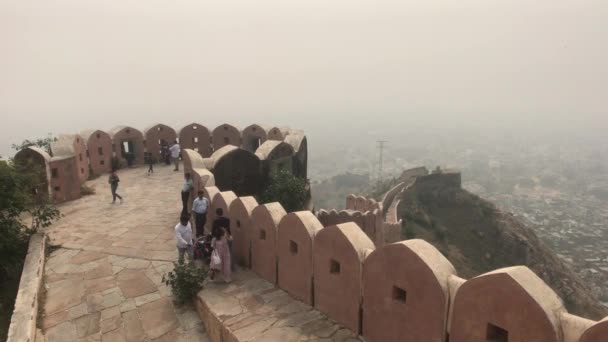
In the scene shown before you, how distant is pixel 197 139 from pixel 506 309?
14520mm

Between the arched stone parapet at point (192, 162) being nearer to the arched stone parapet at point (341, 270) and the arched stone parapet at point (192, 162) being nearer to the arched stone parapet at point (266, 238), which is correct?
the arched stone parapet at point (266, 238)

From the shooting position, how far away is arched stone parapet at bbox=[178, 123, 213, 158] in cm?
1675

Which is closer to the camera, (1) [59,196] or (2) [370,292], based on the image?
(2) [370,292]

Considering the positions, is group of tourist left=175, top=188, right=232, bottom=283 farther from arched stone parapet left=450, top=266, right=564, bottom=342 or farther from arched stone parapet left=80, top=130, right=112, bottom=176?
arched stone parapet left=80, top=130, right=112, bottom=176

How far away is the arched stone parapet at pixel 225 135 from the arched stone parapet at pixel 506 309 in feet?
44.4

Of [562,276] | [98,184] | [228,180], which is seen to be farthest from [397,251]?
[562,276]

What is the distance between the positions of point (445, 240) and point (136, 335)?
27.6 meters

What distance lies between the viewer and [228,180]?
36.6ft

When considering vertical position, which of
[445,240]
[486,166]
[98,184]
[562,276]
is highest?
[98,184]

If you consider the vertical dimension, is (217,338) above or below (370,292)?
below

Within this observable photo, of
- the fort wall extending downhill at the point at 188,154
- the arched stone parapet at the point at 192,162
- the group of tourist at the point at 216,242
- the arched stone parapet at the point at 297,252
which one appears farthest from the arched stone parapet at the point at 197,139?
the arched stone parapet at the point at 297,252

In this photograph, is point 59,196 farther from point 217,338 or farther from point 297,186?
point 217,338

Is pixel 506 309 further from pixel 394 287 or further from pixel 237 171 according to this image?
pixel 237 171

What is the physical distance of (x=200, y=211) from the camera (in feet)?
27.4
